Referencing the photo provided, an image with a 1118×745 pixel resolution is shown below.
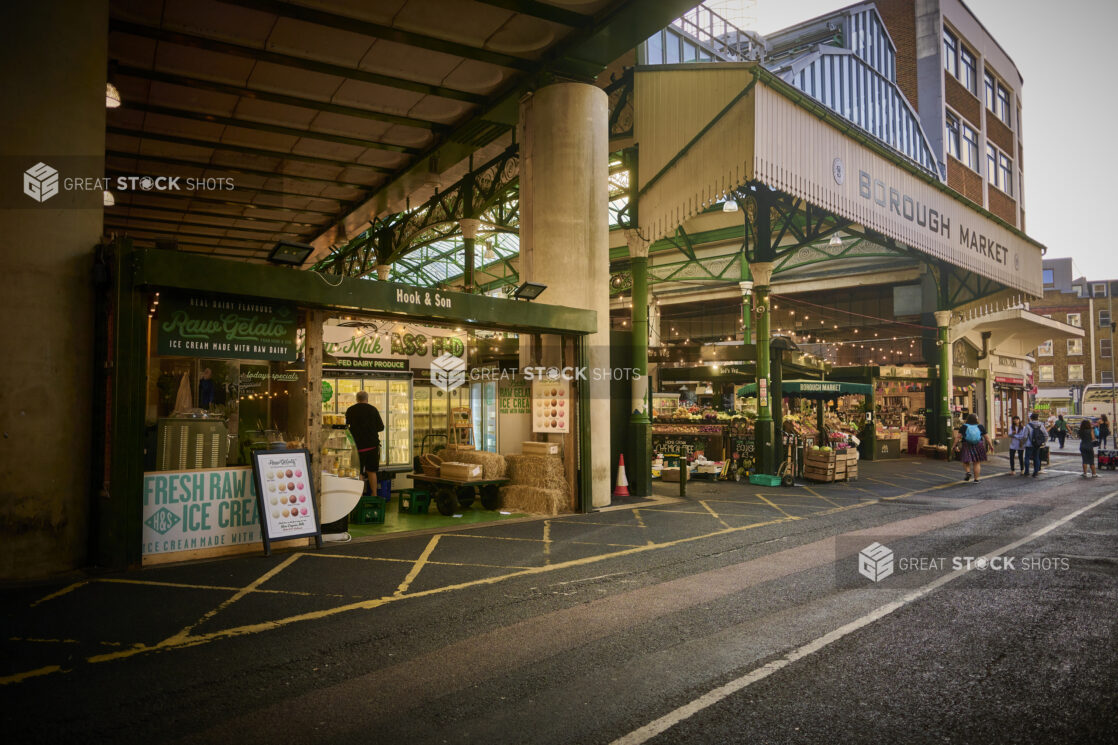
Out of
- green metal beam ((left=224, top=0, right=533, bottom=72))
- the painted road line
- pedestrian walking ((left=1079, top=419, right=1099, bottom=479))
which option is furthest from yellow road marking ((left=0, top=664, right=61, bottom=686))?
pedestrian walking ((left=1079, top=419, right=1099, bottom=479))

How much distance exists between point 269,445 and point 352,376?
5653 millimetres

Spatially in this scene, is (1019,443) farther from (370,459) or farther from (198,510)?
(198,510)

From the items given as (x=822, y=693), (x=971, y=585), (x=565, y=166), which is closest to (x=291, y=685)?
(x=822, y=693)

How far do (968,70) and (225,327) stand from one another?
110 ft

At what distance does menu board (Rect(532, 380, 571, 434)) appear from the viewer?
1148 centimetres

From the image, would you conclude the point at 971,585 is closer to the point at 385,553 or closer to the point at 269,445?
the point at 385,553

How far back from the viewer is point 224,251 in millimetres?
25844

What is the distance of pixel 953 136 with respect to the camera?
90.8 ft

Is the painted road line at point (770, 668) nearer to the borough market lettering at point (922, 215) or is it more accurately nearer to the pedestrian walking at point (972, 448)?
the borough market lettering at point (922, 215)

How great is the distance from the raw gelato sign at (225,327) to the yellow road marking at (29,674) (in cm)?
403

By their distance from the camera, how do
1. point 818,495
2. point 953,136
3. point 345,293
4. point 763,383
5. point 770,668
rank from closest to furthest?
1. point 770,668
2. point 345,293
3. point 818,495
4. point 763,383
5. point 953,136

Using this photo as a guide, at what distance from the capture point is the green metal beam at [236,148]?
15.2 m

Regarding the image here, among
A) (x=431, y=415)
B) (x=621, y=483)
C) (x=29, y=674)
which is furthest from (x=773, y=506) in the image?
(x=29, y=674)

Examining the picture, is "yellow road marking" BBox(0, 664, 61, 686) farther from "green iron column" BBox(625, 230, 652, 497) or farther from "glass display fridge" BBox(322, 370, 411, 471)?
"green iron column" BBox(625, 230, 652, 497)
